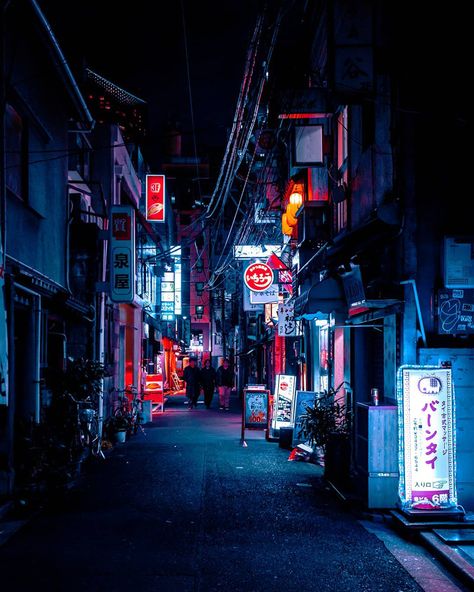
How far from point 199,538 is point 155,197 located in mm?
23051

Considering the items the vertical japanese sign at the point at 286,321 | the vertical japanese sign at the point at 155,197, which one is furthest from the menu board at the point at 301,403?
the vertical japanese sign at the point at 155,197

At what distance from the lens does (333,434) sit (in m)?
12.4

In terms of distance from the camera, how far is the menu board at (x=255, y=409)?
19.8 metres

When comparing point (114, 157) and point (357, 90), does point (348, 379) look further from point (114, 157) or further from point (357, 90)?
point (114, 157)

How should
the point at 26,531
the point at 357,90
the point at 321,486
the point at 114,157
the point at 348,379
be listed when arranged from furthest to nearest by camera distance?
the point at 114,157
the point at 348,379
the point at 321,486
the point at 357,90
the point at 26,531

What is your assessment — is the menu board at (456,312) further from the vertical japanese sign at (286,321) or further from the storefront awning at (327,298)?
the vertical japanese sign at (286,321)

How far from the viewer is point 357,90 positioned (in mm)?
10812

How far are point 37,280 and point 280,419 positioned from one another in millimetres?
9749

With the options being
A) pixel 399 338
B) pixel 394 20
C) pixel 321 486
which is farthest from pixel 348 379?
pixel 394 20

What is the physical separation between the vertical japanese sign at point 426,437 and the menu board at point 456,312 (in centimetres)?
93

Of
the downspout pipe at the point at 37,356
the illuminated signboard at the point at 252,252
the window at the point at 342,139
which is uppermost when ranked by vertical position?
the window at the point at 342,139

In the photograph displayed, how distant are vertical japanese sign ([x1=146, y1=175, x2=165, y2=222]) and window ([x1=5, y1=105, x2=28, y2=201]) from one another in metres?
17.4

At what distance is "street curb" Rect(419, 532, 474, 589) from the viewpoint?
271 inches

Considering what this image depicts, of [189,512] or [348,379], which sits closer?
[189,512]
